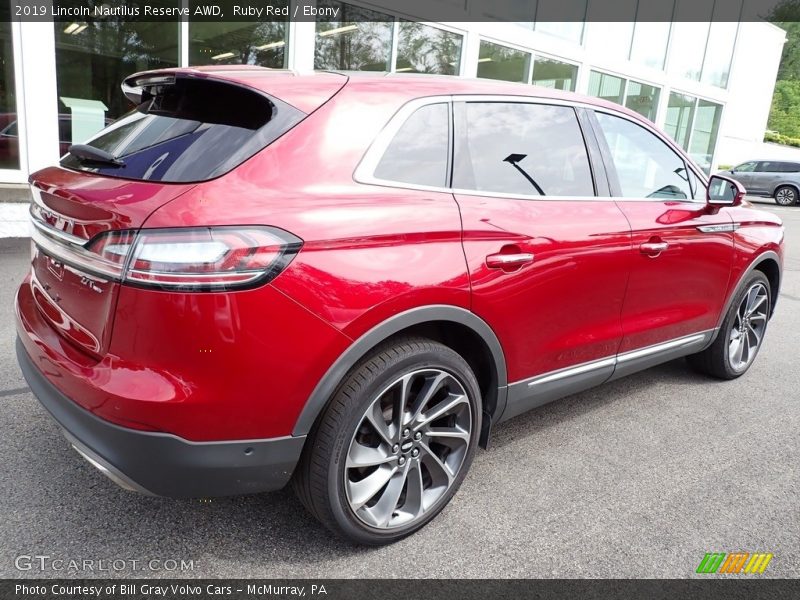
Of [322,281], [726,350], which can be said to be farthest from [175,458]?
[726,350]

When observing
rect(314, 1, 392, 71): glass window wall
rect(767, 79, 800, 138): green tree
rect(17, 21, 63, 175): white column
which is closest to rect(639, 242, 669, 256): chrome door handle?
rect(17, 21, 63, 175): white column

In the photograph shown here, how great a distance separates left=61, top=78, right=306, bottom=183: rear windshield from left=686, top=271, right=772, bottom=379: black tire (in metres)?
3.29

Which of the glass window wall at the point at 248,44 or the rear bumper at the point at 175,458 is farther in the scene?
the glass window wall at the point at 248,44

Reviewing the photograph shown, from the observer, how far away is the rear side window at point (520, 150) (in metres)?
2.48

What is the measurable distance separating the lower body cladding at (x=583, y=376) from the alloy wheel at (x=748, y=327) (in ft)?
2.08

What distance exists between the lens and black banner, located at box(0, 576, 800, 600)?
2008 millimetres

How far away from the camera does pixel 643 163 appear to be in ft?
11.2

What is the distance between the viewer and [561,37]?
15.0 metres

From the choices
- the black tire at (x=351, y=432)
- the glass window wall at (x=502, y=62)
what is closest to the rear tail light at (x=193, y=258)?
the black tire at (x=351, y=432)

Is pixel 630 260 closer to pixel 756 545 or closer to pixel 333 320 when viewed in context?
pixel 756 545

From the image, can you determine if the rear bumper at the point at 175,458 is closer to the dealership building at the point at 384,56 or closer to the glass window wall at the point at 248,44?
the dealership building at the point at 384,56

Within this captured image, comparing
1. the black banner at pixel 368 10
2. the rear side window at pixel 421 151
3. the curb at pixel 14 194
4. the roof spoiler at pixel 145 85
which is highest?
the black banner at pixel 368 10

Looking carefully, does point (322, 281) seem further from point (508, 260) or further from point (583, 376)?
point (583, 376)

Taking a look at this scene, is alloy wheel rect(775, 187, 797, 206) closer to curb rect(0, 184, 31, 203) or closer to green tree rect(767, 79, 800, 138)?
curb rect(0, 184, 31, 203)
